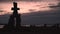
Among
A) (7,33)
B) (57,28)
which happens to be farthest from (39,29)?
(7,33)

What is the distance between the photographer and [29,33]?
7.71 metres

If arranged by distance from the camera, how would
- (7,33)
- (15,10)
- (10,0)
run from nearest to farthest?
(7,33), (15,10), (10,0)

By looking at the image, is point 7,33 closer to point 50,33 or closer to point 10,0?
point 50,33

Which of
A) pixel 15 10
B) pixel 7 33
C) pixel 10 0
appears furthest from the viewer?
pixel 10 0

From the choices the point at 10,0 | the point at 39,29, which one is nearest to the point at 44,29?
the point at 39,29

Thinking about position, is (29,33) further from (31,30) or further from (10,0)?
(10,0)

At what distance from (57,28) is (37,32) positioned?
923mm

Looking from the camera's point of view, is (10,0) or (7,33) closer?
(7,33)

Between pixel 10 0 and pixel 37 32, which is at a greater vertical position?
pixel 10 0

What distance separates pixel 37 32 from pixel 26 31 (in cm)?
46

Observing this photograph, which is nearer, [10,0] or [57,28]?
[57,28]

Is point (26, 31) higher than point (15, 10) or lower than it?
lower

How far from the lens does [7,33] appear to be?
7703 mm

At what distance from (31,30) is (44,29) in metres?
0.55
